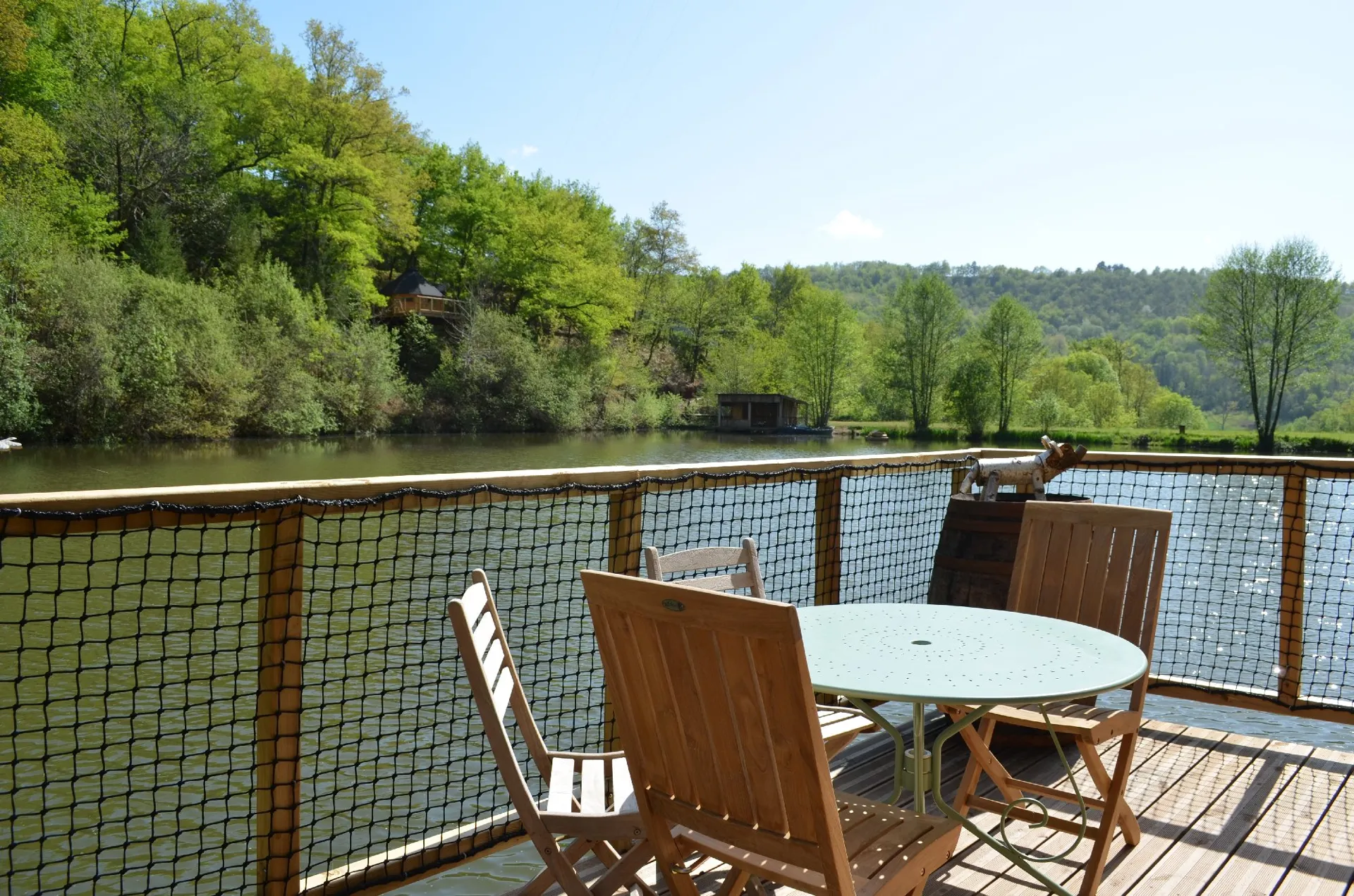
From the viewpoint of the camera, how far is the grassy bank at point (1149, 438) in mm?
39844

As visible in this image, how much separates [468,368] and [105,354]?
48.8ft

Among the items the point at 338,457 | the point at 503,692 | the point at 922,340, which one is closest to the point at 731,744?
the point at 503,692

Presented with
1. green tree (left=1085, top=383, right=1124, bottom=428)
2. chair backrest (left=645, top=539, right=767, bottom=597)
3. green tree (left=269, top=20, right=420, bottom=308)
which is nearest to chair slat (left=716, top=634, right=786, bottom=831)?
chair backrest (left=645, top=539, right=767, bottom=597)

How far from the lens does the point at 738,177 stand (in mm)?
60750

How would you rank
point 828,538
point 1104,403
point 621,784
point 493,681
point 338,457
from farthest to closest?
point 1104,403 < point 338,457 < point 828,538 < point 621,784 < point 493,681

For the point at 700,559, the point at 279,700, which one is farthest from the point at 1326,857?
the point at 279,700

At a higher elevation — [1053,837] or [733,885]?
[733,885]

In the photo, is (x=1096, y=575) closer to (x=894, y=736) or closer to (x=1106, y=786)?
(x=1106, y=786)

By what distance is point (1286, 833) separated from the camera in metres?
2.83

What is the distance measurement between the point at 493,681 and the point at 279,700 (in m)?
0.51

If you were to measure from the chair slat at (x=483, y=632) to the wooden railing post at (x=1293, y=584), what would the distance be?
3108 mm

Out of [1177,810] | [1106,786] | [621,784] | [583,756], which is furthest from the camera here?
[1177,810]

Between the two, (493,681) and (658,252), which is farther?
(658,252)

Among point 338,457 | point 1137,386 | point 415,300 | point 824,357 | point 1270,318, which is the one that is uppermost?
point 1270,318
